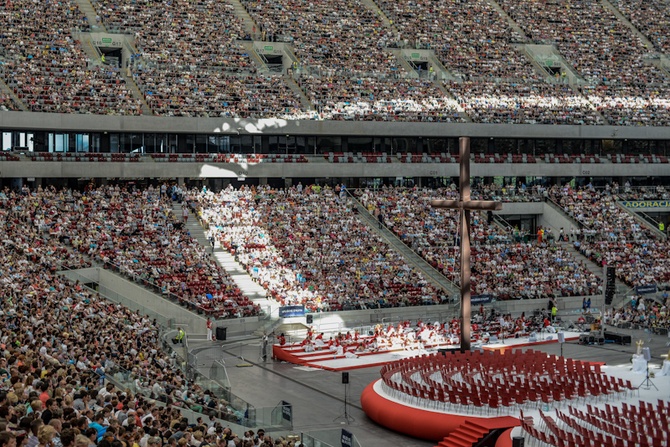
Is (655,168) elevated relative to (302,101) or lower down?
lower down

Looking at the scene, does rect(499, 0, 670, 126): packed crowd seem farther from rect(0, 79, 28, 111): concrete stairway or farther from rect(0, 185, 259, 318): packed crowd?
rect(0, 79, 28, 111): concrete stairway

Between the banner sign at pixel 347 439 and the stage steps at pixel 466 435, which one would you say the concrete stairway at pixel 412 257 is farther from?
the banner sign at pixel 347 439

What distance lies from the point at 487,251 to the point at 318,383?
89.3 feet

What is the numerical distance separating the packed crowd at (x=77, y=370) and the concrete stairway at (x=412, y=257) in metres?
20.9

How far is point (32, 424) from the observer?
11609mm

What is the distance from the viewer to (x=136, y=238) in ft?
172

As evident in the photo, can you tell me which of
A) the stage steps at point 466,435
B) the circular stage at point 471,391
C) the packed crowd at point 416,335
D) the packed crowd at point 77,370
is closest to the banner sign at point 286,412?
the packed crowd at point 77,370

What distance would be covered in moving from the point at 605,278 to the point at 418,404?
70.1 ft

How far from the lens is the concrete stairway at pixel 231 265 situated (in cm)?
4922

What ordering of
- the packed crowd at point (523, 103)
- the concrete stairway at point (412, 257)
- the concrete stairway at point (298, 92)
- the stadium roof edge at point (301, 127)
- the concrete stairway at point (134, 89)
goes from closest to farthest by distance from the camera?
the concrete stairway at point (412, 257)
the stadium roof edge at point (301, 127)
the concrete stairway at point (134, 89)
the concrete stairway at point (298, 92)
the packed crowd at point (523, 103)

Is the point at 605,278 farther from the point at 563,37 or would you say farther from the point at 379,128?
the point at 563,37

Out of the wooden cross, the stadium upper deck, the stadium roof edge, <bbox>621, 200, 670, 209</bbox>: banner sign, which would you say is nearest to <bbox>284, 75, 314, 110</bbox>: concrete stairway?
the stadium upper deck

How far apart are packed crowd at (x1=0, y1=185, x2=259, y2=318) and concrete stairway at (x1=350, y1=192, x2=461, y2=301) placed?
43.1 feet

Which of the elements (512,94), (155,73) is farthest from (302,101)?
(512,94)
